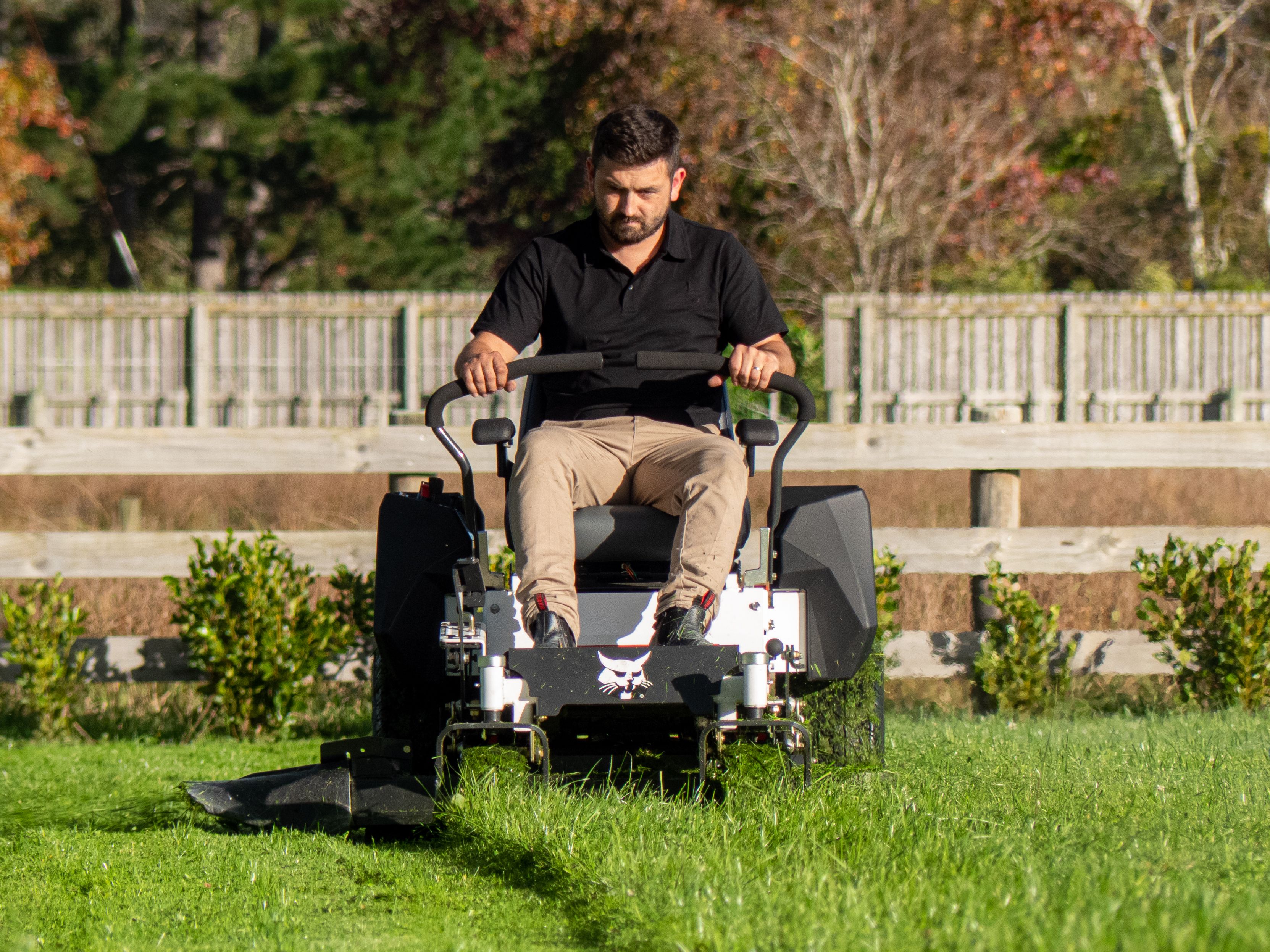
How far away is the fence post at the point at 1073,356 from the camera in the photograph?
559 inches

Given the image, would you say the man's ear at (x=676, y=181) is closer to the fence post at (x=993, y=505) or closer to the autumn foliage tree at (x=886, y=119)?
the fence post at (x=993, y=505)

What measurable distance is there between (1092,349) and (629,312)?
12043mm

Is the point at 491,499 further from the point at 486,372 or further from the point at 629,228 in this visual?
the point at 486,372

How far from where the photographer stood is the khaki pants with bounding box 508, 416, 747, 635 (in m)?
3.38

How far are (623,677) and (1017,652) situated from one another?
2675 millimetres

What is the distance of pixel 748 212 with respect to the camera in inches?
698

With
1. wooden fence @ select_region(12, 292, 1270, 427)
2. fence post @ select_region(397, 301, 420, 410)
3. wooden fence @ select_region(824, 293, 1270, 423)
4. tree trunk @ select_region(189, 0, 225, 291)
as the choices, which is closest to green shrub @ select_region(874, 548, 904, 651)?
wooden fence @ select_region(12, 292, 1270, 427)

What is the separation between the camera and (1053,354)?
14.6 meters

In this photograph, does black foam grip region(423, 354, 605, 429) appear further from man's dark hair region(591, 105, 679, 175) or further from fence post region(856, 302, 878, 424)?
fence post region(856, 302, 878, 424)

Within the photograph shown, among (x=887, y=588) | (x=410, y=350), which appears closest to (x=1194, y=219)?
(x=410, y=350)

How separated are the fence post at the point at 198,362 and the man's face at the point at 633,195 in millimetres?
12202

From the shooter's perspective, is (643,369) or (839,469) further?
(839,469)

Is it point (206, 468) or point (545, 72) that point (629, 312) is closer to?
point (206, 468)

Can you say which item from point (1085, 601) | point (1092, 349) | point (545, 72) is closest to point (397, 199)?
point (545, 72)
